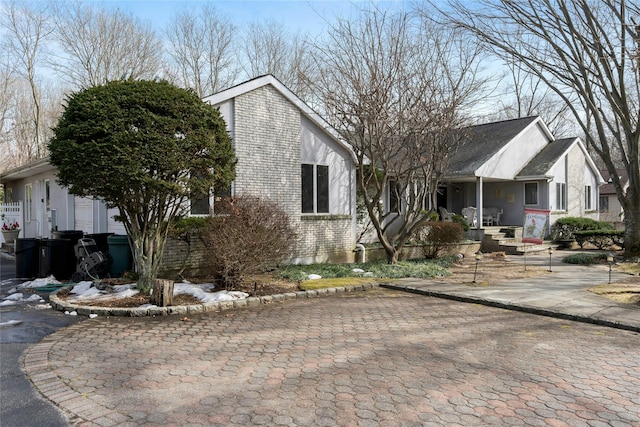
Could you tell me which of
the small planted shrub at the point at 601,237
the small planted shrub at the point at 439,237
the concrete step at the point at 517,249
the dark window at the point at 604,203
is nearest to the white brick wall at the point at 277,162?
the small planted shrub at the point at 439,237

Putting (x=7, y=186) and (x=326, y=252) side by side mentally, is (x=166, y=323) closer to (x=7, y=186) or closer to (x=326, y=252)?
(x=326, y=252)

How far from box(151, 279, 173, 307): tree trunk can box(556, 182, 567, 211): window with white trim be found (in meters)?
21.1

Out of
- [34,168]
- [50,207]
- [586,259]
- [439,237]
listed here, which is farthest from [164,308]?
[586,259]

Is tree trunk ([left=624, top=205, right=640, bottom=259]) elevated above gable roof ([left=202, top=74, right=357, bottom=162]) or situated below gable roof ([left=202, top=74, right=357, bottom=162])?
below

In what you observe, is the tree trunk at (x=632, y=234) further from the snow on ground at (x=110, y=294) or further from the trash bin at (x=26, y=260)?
the trash bin at (x=26, y=260)

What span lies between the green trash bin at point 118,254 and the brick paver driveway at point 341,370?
3.65 metres

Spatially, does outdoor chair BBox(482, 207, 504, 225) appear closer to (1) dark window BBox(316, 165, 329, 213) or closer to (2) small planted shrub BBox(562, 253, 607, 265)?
(2) small planted shrub BBox(562, 253, 607, 265)

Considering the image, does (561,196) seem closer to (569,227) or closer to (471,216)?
(569,227)

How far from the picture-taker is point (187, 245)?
10977mm

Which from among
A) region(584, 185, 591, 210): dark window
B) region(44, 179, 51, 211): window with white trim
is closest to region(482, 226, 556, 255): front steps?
region(584, 185, 591, 210): dark window

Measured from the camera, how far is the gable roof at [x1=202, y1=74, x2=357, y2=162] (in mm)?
11781

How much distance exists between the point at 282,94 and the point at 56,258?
7.51 m

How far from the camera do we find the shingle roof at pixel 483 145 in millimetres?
19528

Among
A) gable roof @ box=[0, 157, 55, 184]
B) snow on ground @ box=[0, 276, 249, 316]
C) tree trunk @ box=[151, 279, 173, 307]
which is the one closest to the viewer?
tree trunk @ box=[151, 279, 173, 307]
